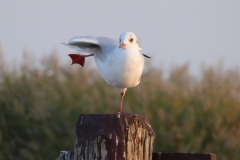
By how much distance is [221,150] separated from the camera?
8445 mm

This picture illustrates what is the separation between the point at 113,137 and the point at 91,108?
19.8 ft

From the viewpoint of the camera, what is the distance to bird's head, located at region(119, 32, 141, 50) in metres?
3.56

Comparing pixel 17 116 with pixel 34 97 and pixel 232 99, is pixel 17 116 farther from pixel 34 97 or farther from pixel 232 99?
pixel 232 99

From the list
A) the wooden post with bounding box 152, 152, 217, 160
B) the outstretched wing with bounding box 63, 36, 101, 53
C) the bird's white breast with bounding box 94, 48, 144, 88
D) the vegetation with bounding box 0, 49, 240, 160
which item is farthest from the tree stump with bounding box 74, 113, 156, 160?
the vegetation with bounding box 0, 49, 240, 160

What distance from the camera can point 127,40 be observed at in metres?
3.59

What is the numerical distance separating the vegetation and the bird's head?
14.8 feet

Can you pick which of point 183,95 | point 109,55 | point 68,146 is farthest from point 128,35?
point 183,95

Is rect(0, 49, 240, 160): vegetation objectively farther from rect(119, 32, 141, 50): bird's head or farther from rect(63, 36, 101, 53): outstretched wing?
rect(119, 32, 141, 50): bird's head

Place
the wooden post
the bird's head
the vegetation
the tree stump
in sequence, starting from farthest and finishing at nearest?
the vegetation → the bird's head → the wooden post → the tree stump

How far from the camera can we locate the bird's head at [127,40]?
356 cm

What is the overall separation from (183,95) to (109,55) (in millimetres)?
5748

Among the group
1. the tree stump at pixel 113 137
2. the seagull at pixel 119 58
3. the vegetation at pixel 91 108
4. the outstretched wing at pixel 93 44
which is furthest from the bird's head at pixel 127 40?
the vegetation at pixel 91 108

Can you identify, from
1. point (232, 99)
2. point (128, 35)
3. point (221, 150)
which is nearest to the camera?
point (128, 35)

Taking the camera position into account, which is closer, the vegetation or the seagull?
the seagull
